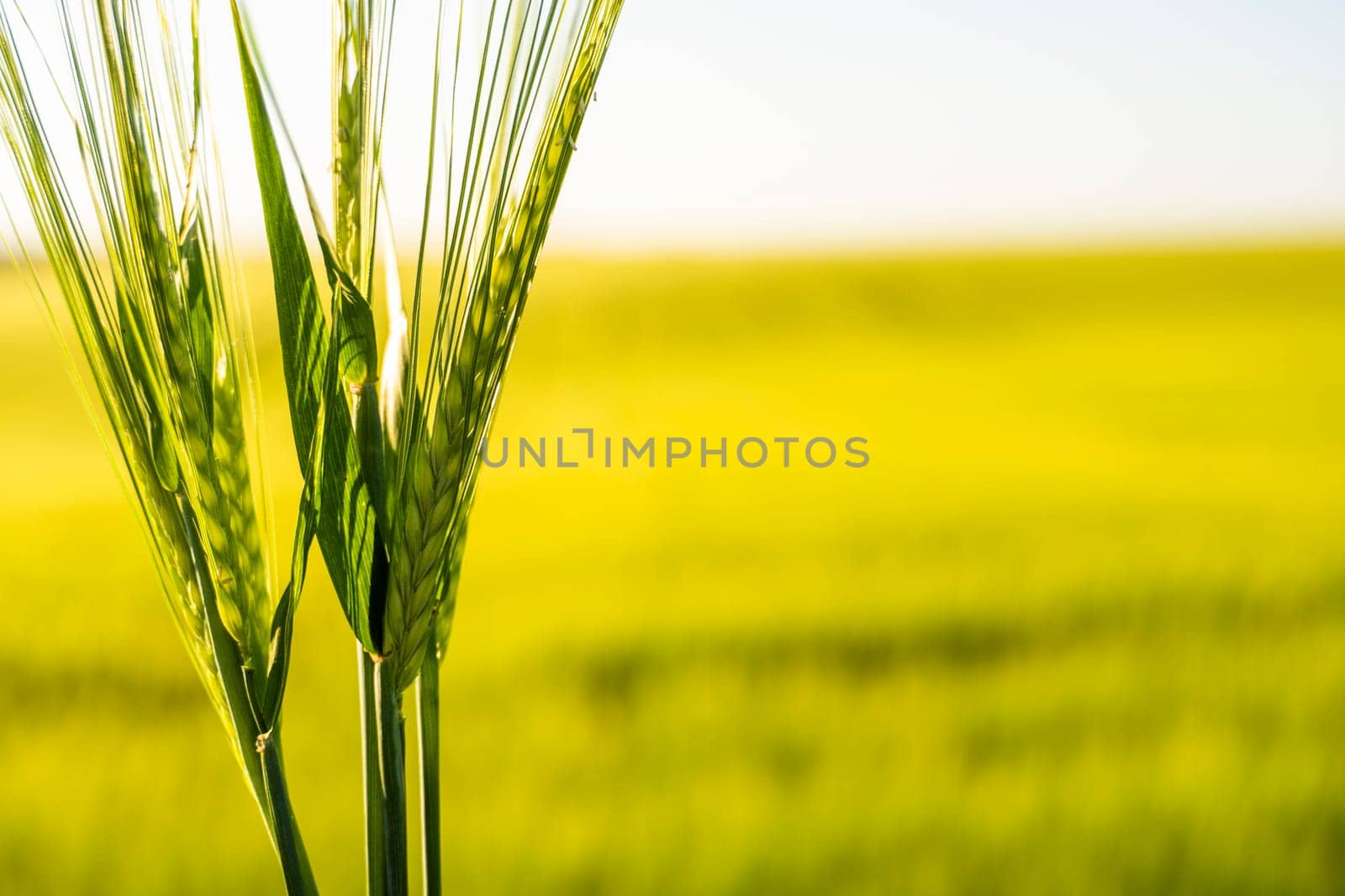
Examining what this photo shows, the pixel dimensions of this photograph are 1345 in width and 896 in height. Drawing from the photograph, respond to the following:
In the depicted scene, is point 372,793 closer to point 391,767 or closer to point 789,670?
point 391,767

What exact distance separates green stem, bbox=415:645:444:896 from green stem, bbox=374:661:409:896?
0.01 metres

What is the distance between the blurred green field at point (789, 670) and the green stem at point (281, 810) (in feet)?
1.73

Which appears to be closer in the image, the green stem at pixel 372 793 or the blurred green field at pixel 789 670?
the green stem at pixel 372 793

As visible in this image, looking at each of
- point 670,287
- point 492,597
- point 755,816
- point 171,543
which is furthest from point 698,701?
point 670,287

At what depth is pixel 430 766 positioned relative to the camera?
270mm

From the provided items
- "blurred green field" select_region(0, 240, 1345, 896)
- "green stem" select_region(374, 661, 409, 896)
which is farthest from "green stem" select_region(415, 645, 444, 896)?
"blurred green field" select_region(0, 240, 1345, 896)

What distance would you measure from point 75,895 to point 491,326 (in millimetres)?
764

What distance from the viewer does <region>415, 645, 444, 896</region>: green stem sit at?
0.88ft

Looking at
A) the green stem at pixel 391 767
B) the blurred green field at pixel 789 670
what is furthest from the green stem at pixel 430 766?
the blurred green field at pixel 789 670

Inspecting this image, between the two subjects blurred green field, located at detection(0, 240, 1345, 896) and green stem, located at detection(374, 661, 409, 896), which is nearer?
green stem, located at detection(374, 661, 409, 896)

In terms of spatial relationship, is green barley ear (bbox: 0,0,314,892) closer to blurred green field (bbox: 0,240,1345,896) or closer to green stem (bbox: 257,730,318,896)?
green stem (bbox: 257,730,318,896)

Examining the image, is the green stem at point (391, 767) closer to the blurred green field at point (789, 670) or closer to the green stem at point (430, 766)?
the green stem at point (430, 766)

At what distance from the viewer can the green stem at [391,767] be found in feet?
0.79

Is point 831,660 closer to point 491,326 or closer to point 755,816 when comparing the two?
point 755,816
